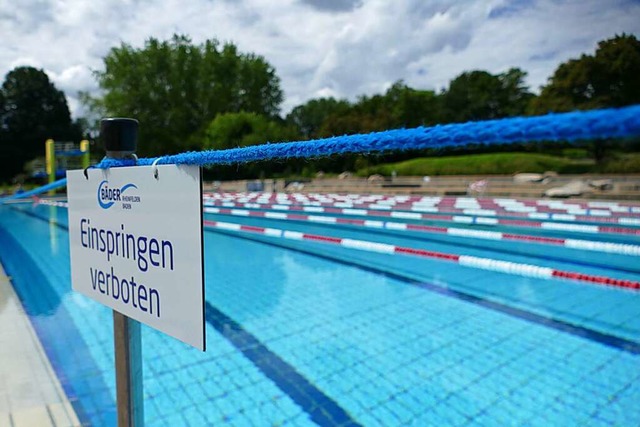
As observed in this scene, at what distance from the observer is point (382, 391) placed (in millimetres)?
2443

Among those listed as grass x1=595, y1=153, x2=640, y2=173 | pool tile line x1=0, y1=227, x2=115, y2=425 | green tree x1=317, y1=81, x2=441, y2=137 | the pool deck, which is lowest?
pool tile line x1=0, y1=227, x2=115, y2=425

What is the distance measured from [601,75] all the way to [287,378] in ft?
96.2

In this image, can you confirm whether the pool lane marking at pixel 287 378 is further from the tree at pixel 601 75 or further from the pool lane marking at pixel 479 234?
the tree at pixel 601 75

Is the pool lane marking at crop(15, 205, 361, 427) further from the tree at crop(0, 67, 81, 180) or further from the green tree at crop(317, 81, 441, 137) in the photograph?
the tree at crop(0, 67, 81, 180)

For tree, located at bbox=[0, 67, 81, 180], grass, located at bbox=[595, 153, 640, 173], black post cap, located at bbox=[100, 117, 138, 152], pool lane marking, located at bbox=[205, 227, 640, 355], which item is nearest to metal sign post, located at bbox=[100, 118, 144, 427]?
black post cap, located at bbox=[100, 117, 138, 152]

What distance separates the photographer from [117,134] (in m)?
1.21

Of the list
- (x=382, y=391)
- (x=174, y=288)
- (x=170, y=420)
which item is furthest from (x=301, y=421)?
(x=174, y=288)

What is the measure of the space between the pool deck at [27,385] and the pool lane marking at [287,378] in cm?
15

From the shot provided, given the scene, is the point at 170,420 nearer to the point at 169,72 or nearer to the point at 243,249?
the point at 243,249

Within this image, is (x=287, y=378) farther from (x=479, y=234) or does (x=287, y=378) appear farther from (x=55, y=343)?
(x=479, y=234)

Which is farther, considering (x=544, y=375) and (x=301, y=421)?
(x=544, y=375)

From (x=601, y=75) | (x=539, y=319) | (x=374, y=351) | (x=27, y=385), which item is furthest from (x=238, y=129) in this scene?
(x=27, y=385)

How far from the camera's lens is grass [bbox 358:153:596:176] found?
2084cm

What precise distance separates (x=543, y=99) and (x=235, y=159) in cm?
3122
